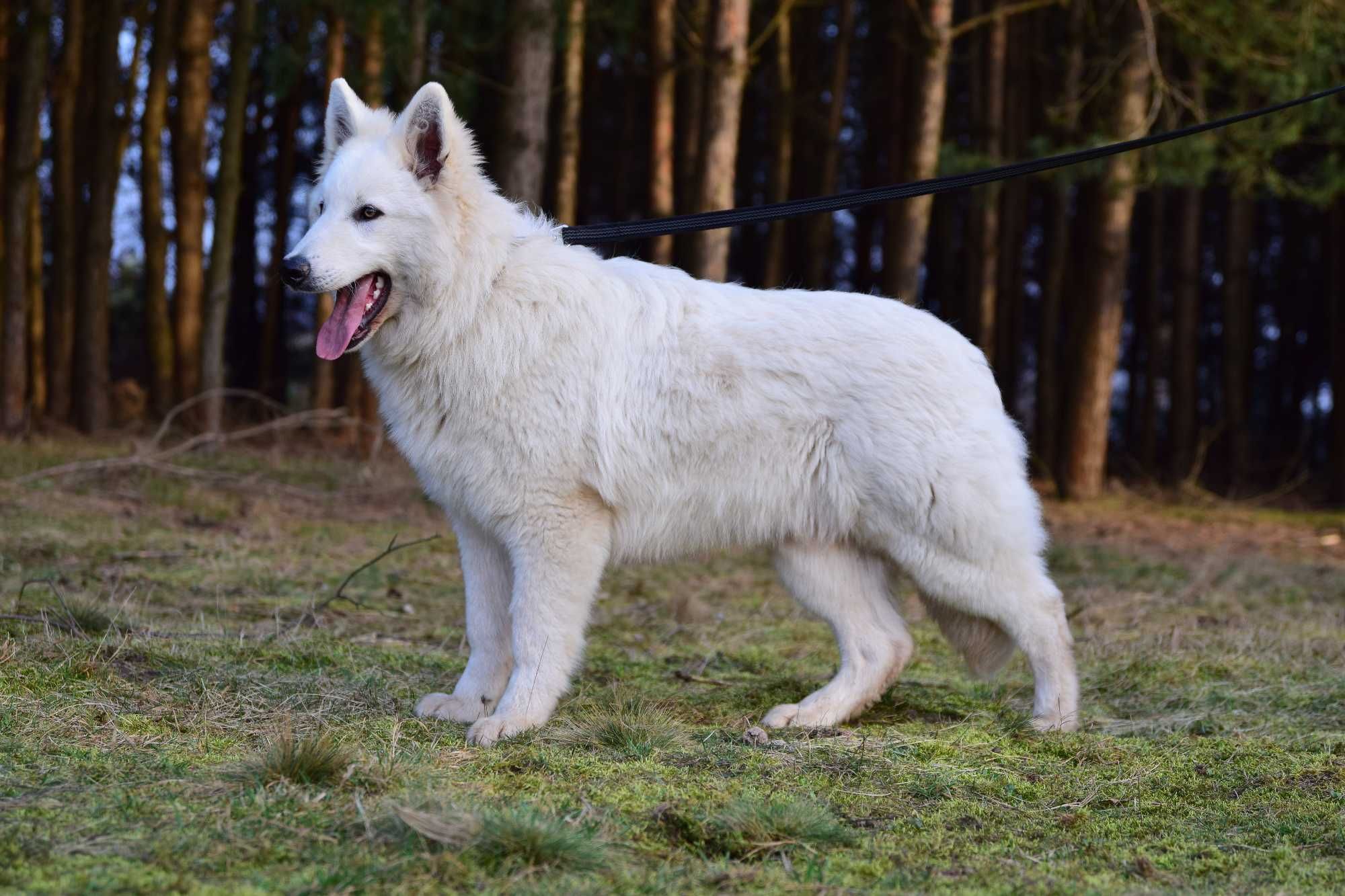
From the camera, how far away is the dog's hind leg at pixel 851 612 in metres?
4.78

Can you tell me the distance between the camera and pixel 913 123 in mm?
12500

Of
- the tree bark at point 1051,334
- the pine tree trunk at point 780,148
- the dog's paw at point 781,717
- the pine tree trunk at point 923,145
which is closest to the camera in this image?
the dog's paw at point 781,717

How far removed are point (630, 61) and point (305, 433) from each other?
874 centimetres

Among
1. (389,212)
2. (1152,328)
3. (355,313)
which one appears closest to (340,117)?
(389,212)

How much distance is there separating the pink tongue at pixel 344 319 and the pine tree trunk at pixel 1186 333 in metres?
16.1

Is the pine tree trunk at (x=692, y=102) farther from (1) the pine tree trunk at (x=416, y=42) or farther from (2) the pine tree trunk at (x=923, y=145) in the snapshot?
(1) the pine tree trunk at (x=416, y=42)

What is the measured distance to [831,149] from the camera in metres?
18.9

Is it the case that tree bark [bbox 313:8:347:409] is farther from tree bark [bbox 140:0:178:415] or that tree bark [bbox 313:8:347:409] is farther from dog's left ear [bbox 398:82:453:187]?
dog's left ear [bbox 398:82:453:187]

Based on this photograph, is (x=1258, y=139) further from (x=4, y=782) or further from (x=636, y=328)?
(x=4, y=782)

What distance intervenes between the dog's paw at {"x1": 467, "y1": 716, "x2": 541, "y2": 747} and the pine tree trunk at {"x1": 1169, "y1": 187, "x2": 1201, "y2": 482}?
16.0m

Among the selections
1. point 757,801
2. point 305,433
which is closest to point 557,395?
point 757,801

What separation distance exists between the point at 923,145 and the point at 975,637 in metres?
8.34

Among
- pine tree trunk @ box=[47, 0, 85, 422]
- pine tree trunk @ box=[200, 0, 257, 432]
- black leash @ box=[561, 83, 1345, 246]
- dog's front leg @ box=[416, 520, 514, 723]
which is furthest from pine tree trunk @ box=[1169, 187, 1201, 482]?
dog's front leg @ box=[416, 520, 514, 723]

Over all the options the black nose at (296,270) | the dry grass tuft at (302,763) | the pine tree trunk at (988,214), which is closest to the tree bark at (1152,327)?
the pine tree trunk at (988,214)
